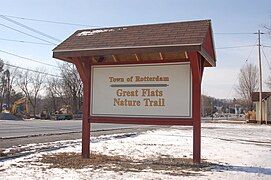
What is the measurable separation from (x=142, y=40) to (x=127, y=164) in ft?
13.1

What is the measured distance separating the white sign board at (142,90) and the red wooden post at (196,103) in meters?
0.19

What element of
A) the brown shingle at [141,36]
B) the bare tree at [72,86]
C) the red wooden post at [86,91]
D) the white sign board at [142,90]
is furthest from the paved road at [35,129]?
the bare tree at [72,86]

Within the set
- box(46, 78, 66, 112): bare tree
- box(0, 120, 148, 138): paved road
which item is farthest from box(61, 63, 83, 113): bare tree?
box(0, 120, 148, 138): paved road

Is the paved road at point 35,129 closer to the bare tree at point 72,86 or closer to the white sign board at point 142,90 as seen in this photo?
the white sign board at point 142,90

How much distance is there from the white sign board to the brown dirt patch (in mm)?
1525

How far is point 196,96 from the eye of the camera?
12.4m

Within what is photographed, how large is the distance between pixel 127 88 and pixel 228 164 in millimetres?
4259

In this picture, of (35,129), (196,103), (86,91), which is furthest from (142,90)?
(35,129)

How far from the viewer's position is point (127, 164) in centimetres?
1166

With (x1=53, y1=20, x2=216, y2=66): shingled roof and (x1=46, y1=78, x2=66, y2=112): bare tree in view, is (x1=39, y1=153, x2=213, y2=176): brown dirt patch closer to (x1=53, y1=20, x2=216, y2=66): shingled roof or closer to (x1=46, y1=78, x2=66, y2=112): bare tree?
(x1=53, y1=20, x2=216, y2=66): shingled roof

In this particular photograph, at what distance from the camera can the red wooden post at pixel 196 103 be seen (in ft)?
39.8

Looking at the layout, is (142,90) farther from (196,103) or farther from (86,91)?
(86,91)

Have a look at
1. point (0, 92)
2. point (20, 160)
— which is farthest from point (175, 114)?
point (0, 92)

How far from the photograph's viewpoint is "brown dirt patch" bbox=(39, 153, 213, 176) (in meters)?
10.7
